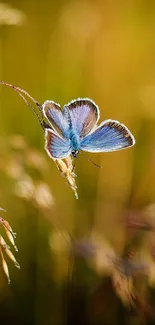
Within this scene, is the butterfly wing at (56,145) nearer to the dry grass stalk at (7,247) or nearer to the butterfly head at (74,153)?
the butterfly head at (74,153)

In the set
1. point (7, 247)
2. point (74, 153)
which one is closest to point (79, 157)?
point (74, 153)

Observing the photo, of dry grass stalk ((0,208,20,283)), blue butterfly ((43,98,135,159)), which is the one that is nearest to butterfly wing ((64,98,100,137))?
blue butterfly ((43,98,135,159))

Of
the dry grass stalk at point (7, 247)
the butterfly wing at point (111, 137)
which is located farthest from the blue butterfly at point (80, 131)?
the dry grass stalk at point (7, 247)

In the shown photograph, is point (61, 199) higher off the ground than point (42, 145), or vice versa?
point (42, 145)

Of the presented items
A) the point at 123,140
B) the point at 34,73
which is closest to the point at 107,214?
the point at 123,140

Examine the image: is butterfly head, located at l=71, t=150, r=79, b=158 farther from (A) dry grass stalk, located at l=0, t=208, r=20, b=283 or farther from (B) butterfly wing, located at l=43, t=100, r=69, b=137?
(A) dry grass stalk, located at l=0, t=208, r=20, b=283

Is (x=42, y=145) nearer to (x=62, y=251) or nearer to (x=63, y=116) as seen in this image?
(x=63, y=116)

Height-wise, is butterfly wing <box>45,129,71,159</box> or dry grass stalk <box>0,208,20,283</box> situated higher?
butterfly wing <box>45,129,71,159</box>
